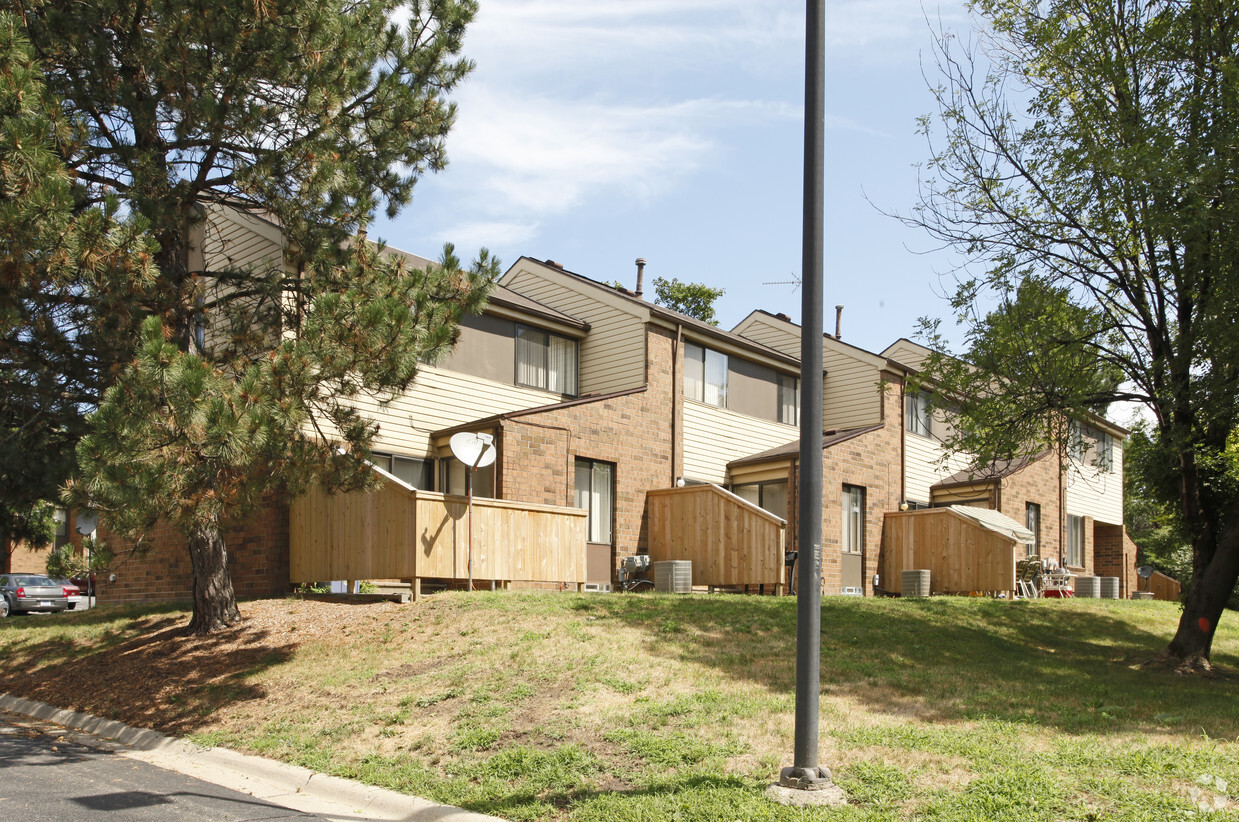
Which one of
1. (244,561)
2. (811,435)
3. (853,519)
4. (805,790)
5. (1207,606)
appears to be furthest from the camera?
(853,519)

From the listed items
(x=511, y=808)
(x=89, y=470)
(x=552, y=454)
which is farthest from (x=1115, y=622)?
(x=89, y=470)

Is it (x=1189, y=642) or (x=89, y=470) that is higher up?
(x=89, y=470)

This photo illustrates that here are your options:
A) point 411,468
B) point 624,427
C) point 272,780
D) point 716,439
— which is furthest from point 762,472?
point 272,780

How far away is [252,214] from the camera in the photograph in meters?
14.5

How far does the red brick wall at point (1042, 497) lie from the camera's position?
2933 centimetres

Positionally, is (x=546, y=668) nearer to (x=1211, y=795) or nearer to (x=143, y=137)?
(x=1211, y=795)

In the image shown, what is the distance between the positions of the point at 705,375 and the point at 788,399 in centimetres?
405

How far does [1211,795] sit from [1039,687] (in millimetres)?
4557

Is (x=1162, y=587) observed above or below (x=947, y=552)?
below

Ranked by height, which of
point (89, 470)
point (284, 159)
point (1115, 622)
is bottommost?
point (1115, 622)

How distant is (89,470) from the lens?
979cm

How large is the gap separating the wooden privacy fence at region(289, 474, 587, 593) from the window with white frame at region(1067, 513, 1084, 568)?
72.6 ft

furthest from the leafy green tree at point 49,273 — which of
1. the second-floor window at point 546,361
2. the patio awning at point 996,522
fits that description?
the patio awning at point 996,522

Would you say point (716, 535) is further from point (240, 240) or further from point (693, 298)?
point (693, 298)
